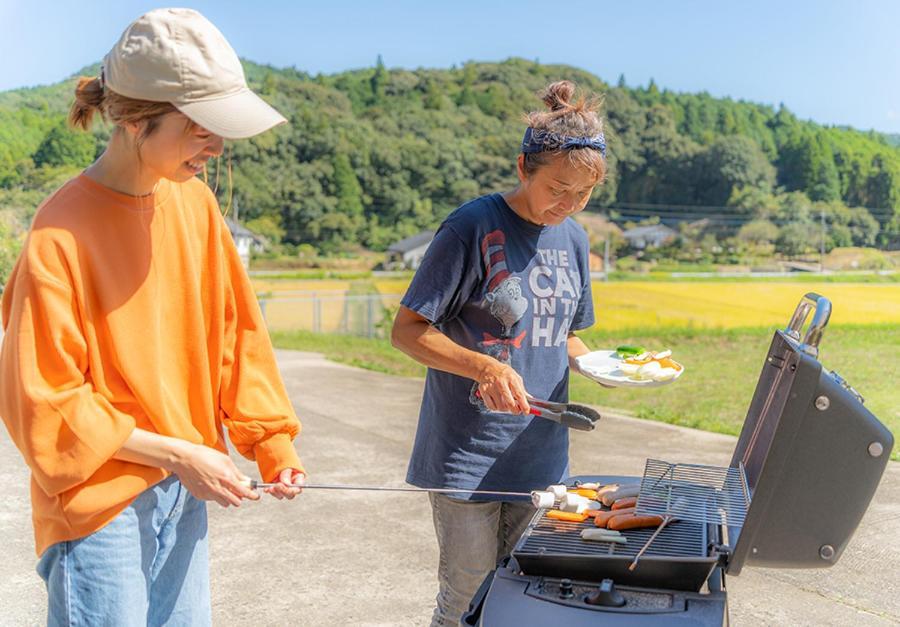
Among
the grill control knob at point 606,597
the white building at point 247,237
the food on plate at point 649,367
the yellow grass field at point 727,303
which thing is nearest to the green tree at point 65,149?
the yellow grass field at point 727,303

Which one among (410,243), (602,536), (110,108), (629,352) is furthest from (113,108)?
(410,243)

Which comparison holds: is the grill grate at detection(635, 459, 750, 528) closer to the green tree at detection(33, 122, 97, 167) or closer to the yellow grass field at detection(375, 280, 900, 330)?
the green tree at detection(33, 122, 97, 167)

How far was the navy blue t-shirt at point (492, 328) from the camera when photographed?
7.21 ft

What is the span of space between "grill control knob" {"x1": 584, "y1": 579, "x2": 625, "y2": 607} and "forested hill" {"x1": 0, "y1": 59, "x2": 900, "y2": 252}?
1155mm

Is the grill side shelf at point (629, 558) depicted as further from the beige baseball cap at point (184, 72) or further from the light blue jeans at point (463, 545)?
the beige baseball cap at point (184, 72)

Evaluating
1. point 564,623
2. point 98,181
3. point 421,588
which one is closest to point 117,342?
point 98,181

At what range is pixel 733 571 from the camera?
66.9 inches

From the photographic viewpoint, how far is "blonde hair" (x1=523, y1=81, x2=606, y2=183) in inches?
84.0

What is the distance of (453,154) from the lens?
3108 cm

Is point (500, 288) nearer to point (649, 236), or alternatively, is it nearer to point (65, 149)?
point (65, 149)

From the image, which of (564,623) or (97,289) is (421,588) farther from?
(97,289)

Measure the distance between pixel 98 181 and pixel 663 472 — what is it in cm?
129

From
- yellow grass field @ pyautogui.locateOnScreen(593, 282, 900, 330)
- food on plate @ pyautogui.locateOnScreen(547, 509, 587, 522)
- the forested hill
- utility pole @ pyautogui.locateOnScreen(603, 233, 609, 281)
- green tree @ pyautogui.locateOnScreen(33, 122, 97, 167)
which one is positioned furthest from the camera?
utility pole @ pyautogui.locateOnScreen(603, 233, 609, 281)

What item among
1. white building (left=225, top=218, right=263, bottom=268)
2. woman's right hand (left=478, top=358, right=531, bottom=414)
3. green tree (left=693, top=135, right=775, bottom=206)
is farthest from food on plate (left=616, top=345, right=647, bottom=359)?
white building (left=225, top=218, right=263, bottom=268)
